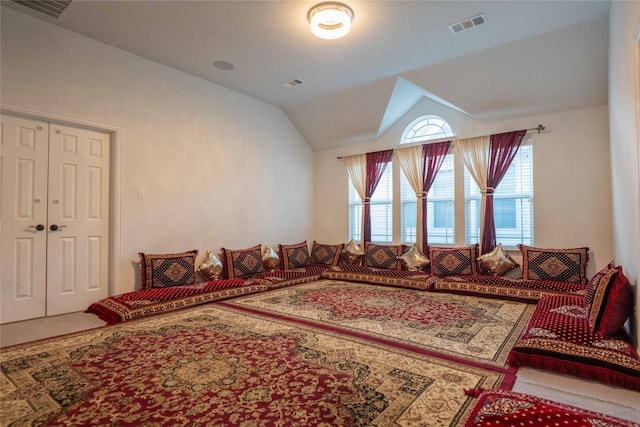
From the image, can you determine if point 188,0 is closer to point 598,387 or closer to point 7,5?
point 7,5

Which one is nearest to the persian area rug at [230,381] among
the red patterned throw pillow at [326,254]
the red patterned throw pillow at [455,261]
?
the red patterned throw pillow at [455,261]

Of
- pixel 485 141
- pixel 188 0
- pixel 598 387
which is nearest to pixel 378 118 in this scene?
pixel 485 141

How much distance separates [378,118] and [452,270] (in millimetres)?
2755

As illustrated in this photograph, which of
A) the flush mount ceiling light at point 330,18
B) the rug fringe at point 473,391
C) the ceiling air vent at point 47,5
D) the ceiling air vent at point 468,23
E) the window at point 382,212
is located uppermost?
the ceiling air vent at point 468,23

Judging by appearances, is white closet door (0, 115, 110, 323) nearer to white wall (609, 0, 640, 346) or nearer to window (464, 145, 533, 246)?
white wall (609, 0, 640, 346)

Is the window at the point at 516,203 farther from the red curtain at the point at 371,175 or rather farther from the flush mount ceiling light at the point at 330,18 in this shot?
the flush mount ceiling light at the point at 330,18

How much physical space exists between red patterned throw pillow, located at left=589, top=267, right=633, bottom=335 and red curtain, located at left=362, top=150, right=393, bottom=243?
4.05 metres

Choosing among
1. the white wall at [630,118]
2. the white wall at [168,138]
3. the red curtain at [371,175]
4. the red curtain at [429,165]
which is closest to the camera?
the white wall at [630,118]

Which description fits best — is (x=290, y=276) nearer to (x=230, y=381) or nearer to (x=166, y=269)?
(x=166, y=269)

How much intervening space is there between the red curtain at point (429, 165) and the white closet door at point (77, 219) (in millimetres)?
4561

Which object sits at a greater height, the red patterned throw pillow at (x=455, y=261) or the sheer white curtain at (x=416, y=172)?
the sheer white curtain at (x=416, y=172)

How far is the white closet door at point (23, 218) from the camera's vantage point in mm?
3398

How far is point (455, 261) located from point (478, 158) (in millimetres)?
1606

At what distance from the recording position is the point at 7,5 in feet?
11.1
